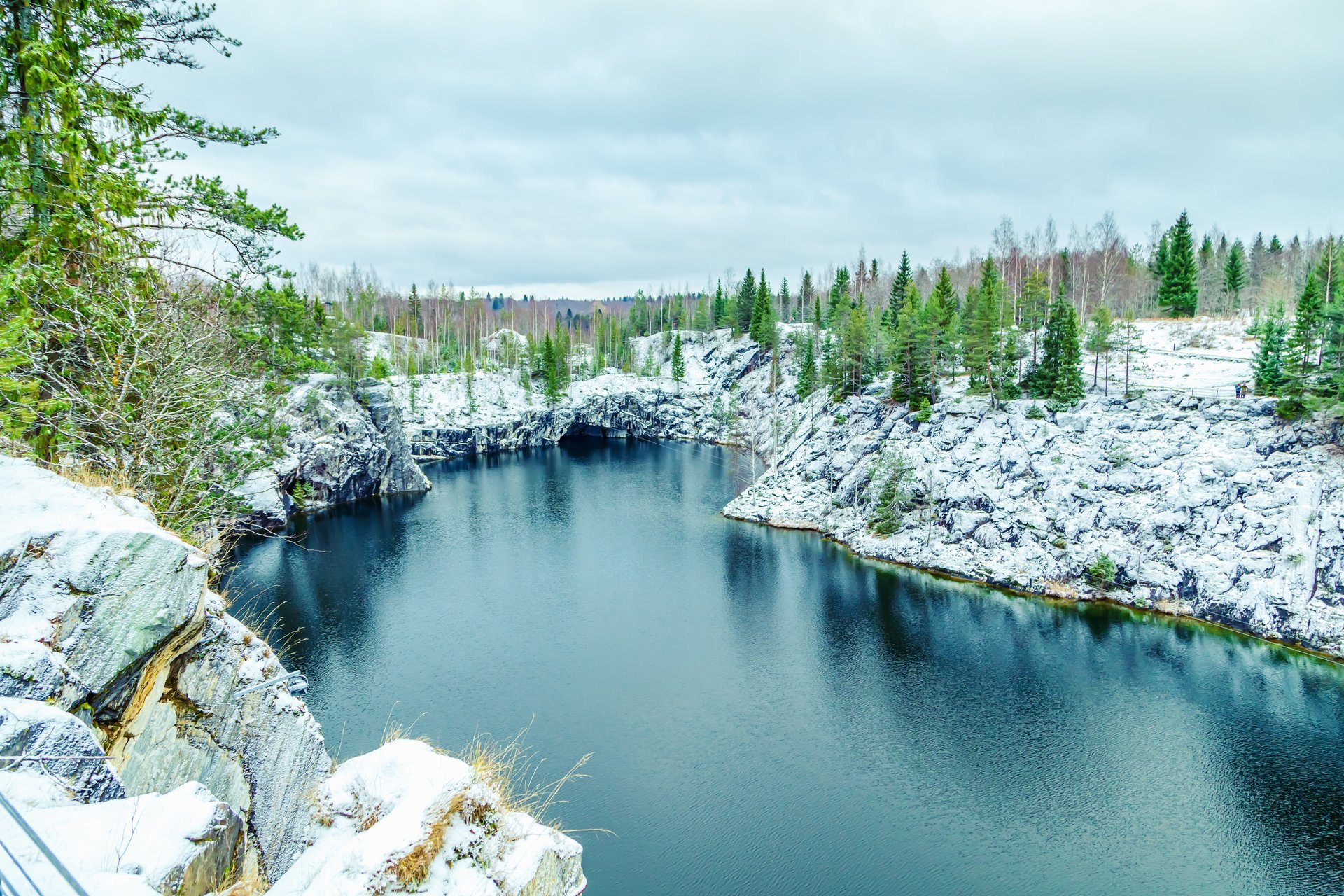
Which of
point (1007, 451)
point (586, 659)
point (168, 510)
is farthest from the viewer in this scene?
point (1007, 451)

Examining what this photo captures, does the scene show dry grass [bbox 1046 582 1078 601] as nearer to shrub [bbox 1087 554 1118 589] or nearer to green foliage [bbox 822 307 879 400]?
shrub [bbox 1087 554 1118 589]

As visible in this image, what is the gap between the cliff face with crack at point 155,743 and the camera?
5.73 m

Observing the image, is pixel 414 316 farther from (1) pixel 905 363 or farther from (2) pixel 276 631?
(2) pixel 276 631

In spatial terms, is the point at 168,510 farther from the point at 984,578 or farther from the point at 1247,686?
the point at 984,578

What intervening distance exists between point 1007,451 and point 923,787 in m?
31.1

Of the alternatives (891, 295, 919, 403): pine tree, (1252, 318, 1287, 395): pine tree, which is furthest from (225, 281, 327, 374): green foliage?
(1252, 318, 1287, 395): pine tree

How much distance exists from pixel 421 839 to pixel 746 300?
370 ft

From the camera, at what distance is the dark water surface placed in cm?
1930

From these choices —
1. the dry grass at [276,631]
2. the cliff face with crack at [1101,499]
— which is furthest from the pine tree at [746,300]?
the dry grass at [276,631]

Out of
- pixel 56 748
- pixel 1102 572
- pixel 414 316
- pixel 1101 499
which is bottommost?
pixel 1102 572

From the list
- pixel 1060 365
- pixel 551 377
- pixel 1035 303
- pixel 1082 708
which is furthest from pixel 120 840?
pixel 551 377

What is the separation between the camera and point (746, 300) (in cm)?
11475

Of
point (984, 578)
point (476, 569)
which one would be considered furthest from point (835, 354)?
point (476, 569)

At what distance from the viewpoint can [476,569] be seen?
43250 millimetres
